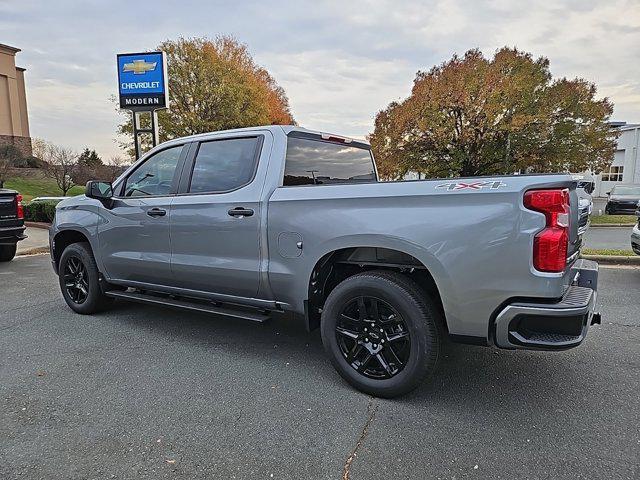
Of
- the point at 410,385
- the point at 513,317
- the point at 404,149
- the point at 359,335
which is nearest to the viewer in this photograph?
the point at 513,317

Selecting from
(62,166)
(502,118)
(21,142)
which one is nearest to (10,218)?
(502,118)

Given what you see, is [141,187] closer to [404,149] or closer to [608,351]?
[608,351]

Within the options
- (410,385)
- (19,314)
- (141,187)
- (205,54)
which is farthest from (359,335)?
(205,54)

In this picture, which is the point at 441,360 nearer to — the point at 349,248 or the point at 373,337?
the point at 373,337

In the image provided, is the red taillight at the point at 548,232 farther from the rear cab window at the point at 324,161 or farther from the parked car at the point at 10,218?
the parked car at the point at 10,218

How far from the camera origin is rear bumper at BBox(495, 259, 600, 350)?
2.56 metres

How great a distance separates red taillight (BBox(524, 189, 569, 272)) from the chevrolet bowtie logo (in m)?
12.0

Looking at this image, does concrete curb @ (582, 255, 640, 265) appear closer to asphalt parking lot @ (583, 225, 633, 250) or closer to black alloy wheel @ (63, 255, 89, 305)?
asphalt parking lot @ (583, 225, 633, 250)

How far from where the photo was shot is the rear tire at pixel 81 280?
497 centimetres

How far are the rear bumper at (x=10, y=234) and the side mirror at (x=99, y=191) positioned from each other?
4947 millimetres

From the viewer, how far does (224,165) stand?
155 inches

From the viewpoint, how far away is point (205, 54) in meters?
25.6

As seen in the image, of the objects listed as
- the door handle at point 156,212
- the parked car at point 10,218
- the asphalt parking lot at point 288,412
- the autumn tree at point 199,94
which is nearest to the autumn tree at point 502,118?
the autumn tree at point 199,94

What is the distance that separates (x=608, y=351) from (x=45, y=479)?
424 cm
